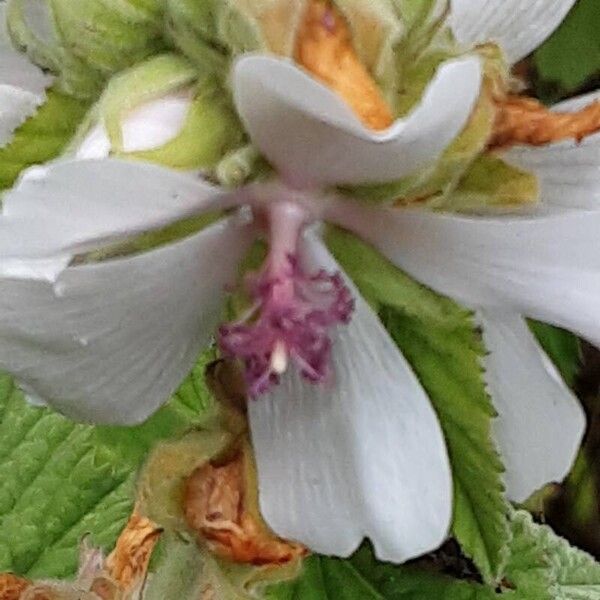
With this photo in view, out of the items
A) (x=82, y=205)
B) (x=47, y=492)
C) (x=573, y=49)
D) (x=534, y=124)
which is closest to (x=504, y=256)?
(x=534, y=124)

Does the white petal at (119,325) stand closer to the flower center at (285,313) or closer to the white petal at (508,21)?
the flower center at (285,313)

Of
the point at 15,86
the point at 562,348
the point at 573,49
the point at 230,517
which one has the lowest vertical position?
the point at 562,348

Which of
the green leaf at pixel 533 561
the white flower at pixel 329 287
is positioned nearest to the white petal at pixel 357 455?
the white flower at pixel 329 287

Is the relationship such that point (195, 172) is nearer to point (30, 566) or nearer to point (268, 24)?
point (268, 24)

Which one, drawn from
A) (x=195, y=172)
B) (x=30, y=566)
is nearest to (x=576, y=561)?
(x=30, y=566)

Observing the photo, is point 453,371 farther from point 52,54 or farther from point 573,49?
point 573,49

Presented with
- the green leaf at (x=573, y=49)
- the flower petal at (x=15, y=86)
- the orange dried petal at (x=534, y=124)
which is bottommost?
the green leaf at (x=573, y=49)
